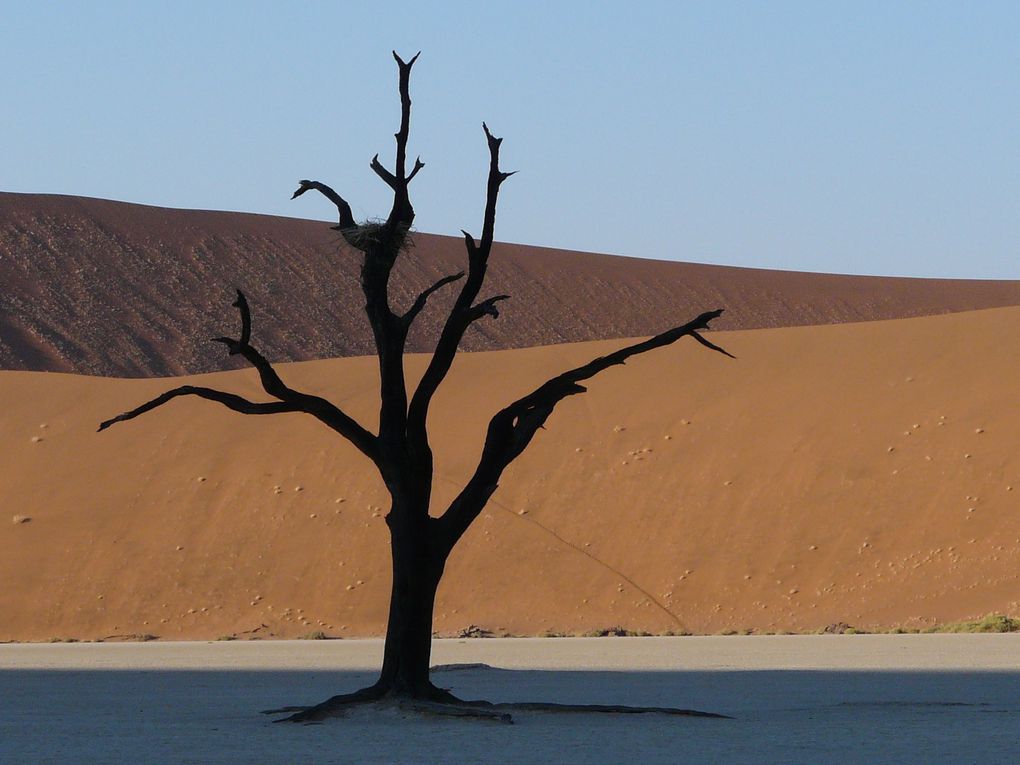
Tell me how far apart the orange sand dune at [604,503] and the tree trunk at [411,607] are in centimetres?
1872

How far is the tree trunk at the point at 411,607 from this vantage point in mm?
13602

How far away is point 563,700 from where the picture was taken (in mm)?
15922

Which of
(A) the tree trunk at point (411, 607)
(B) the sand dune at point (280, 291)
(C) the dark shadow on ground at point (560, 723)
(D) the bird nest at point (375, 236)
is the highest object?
(B) the sand dune at point (280, 291)

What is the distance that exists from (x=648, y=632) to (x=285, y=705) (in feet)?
55.7

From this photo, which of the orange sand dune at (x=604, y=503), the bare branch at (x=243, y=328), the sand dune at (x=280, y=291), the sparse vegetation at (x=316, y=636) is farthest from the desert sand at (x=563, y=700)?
the sand dune at (x=280, y=291)

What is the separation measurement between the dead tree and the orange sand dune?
18.5m

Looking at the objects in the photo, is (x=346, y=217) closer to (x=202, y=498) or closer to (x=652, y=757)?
(x=652, y=757)

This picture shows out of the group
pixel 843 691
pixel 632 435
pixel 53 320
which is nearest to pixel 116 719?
pixel 843 691

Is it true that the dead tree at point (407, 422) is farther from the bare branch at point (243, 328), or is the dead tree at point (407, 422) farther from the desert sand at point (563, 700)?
the desert sand at point (563, 700)

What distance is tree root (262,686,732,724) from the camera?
42.7ft

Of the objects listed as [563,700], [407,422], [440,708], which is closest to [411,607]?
[440,708]

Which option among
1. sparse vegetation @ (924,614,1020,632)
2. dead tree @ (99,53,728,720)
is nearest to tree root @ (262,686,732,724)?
dead tree @ (99,53,728,720)

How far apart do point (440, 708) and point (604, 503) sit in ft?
83.0

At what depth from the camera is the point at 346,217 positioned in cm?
1427
